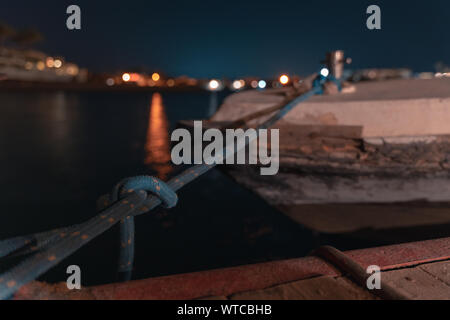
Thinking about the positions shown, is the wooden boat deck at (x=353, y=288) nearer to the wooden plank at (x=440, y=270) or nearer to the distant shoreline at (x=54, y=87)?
the wooden plank at (x=440, y=270)

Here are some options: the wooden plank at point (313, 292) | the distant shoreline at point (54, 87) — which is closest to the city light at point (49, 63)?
the distant shoreline at point (54, 87)

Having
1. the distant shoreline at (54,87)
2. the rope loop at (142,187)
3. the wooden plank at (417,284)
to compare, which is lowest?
the wooden plank at (417,284)

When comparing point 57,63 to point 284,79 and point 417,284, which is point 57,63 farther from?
point 417,284

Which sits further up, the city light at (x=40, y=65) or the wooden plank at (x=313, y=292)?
the city light at (x=40, y=65)

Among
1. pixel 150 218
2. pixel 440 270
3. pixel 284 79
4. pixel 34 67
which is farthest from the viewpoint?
pixel 34 67

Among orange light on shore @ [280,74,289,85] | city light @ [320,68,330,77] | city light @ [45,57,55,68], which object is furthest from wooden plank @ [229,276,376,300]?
city light @ [45,57,55,68]

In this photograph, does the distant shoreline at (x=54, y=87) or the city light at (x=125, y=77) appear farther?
the city light at (x=125, y=77)

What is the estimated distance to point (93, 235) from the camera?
2.22m

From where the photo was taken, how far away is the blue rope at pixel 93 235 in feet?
6.52

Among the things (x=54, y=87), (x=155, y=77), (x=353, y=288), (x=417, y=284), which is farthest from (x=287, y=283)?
(x=155, y=77)

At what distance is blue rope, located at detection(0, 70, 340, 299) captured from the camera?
199 centimetres
